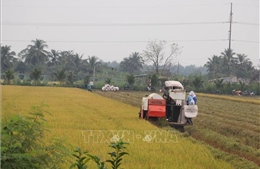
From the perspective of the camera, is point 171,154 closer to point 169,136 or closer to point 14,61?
point 169,136

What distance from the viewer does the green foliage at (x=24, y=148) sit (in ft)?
10.5

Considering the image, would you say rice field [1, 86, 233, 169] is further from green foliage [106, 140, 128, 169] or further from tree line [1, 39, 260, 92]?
tree line [1, 39, 260, 92]

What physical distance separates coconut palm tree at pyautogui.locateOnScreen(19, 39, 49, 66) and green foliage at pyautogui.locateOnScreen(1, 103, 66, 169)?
6017 centimetres

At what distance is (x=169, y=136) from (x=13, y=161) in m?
7.09

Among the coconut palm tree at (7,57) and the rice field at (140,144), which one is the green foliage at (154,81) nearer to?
the coconut palm tree at (7,57)

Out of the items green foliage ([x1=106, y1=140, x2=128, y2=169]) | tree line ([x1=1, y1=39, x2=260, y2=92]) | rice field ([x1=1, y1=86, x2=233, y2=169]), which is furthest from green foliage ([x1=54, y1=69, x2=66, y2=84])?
green foliage ([x1=106, y1=140, x2=128, y2=169])

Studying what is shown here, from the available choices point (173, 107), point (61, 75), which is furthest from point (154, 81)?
point (173, 107)

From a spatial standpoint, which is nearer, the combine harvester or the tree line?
the combine harvester

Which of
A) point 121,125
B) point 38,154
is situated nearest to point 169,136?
point 121,125

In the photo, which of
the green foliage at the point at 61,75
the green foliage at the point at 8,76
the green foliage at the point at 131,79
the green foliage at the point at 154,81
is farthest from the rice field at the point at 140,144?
the green foliage at the point at 61,75

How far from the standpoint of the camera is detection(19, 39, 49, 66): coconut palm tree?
6259 centimetres

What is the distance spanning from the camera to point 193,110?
12.3 meters

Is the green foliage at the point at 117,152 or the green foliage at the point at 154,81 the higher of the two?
the green foliage at the point at 154,81

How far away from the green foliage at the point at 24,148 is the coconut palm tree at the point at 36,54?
197 ft
